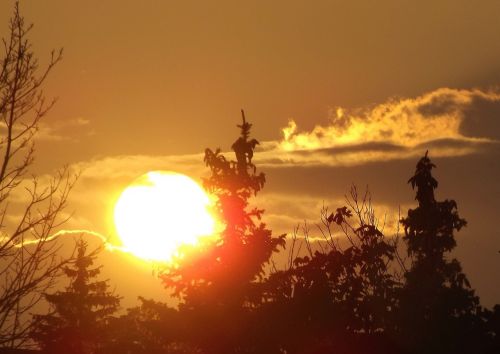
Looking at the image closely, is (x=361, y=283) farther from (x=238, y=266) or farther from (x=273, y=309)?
(x=238, y=266)

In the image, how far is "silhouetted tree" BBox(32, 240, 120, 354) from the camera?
42.6 m

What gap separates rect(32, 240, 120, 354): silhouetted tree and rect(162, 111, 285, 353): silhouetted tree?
45.2 ft

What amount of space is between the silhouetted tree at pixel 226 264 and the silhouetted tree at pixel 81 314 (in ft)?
45.2

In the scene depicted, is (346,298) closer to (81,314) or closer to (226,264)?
(226,264)

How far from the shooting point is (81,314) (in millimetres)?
51031

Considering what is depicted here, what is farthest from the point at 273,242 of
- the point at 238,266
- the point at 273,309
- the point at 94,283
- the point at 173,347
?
the point at 94,283

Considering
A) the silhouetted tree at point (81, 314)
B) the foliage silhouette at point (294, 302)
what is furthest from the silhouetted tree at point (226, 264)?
the silhouetted tree at point (81, 314)

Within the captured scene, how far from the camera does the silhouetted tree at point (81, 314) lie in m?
42.6

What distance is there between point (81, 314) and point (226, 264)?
23.9 meters

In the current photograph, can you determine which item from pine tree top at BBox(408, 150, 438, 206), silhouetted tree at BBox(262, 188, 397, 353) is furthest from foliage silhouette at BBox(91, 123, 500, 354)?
pine tree top at BBox(408, 150, 438, 206)

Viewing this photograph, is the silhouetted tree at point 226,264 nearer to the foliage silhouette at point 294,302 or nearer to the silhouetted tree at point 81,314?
the foliage silhouette at point 294,302

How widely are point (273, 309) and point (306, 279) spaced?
12.0ft

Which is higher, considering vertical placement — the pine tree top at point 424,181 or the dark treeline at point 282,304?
the pine tree top at point 424,181

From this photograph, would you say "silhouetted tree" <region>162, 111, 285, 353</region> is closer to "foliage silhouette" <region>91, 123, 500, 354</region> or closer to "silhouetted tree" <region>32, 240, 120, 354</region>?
"foliage silhouette" <region>91, 123, 500, 354</region>
